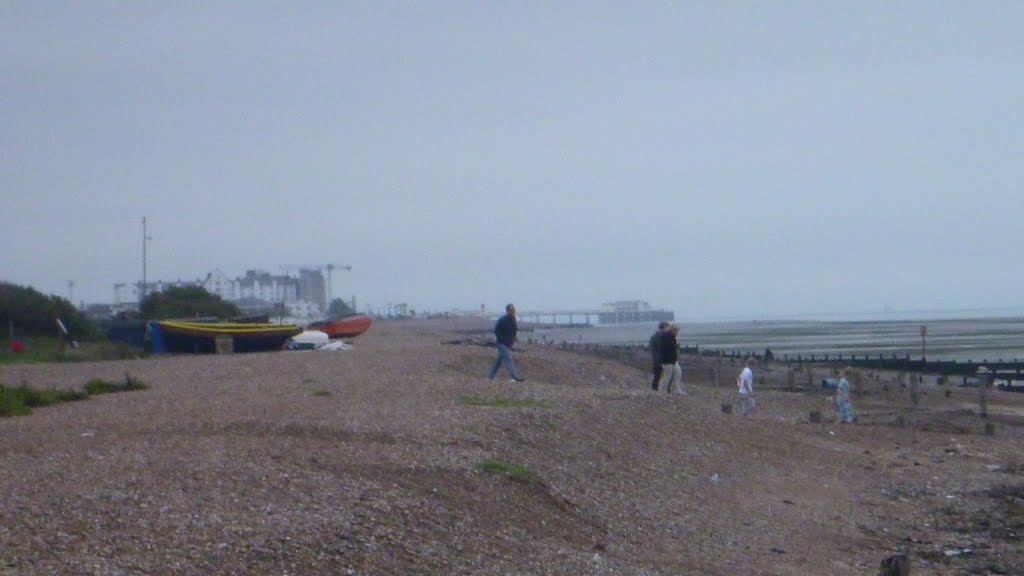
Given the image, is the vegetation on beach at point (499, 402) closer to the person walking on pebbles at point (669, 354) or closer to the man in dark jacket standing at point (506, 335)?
the man in dark jacket standing at point (506, 335)

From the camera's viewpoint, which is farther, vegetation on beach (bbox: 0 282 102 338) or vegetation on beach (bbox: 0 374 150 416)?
vegetation on beach (bbox: 0 282 102 338)

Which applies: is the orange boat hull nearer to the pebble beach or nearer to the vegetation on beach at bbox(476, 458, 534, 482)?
the pebble beach

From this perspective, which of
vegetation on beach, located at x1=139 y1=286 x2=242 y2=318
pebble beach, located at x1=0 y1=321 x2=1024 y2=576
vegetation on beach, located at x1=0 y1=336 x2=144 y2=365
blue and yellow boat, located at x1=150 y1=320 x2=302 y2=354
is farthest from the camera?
vegetation on beach, located at x1=139 y1=286 x2=242 y2=318

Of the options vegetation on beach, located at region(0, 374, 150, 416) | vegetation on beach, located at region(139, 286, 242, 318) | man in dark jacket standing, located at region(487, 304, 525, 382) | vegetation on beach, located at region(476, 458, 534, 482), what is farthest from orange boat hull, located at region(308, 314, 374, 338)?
vegetation on beach, located at region(476, 458, 534, 482)

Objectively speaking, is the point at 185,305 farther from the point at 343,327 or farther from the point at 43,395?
the point at 43,395

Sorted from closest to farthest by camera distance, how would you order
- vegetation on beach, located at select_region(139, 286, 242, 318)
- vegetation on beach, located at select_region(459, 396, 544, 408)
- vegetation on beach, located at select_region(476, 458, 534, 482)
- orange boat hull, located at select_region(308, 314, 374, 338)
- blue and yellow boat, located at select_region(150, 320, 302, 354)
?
vegetation on beach, located at select_region(476, 458, 534, 482) → vegetation on beach, located at select_region(459, 396, 544, 408) → blue and yellow boat, located at select_region(150, 320, 302, 354) → orange boat hull, located at select_region(308, 314, 374, 338) → vegetation on beach, located at select_region(139, 286, 242, 318)

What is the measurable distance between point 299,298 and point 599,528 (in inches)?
4385

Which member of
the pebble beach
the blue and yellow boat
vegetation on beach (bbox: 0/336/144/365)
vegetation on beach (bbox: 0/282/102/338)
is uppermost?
vegetation on beach (bbox: 0/282/102/338)

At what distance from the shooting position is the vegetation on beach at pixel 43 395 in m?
16.4

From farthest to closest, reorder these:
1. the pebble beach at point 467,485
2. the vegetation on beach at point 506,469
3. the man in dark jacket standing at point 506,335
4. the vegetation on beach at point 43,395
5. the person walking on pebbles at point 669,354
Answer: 1. the person walking on pebbles at point 669,354
2. the man in dark jacket standing at point 506,335
3. the vegetation on beach at point 43,395
4. the vegetation on beach at point 506,469
5. the pebble beach at point 467,485

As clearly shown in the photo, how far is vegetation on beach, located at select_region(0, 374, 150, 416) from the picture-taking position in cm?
1644

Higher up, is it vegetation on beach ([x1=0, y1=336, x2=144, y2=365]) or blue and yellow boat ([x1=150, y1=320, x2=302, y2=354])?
blue and yellow boat ([x1=150, y1=320, x2=302, y2=354])

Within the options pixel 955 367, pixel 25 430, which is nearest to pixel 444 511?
pixel 25 430

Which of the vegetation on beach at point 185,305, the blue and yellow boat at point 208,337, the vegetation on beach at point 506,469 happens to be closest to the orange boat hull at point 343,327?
the blue and yellow boat at point 208,337
